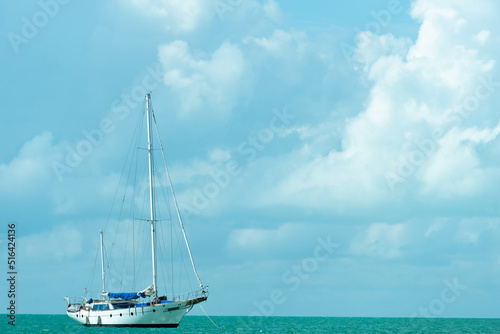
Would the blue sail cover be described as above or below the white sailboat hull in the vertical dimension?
above

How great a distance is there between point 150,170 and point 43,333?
123ft

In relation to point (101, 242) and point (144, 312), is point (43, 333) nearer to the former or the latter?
point (101, 242)

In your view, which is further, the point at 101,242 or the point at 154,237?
the point at 101,242

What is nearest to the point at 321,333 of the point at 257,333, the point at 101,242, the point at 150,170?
the point at 257,333

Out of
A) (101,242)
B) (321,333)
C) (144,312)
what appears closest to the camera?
(144,312)

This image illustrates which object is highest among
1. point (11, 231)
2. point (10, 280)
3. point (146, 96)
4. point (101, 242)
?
point (146, 96)

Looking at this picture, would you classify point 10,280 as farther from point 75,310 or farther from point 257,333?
point 257,333

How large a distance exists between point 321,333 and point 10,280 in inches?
2934

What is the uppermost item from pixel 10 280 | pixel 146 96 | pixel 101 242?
pixel 146 96

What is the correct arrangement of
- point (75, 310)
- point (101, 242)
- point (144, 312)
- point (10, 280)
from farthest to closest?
point (101, 242) → point (75, 310) → point (144, 312) → point (10, 280)

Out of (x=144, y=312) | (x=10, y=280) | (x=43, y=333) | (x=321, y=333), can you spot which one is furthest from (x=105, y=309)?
(x=321, y=333)

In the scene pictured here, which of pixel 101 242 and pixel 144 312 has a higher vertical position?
pixel 101 242

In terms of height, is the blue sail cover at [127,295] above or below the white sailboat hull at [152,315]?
above

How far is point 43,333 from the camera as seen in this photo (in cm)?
11800
